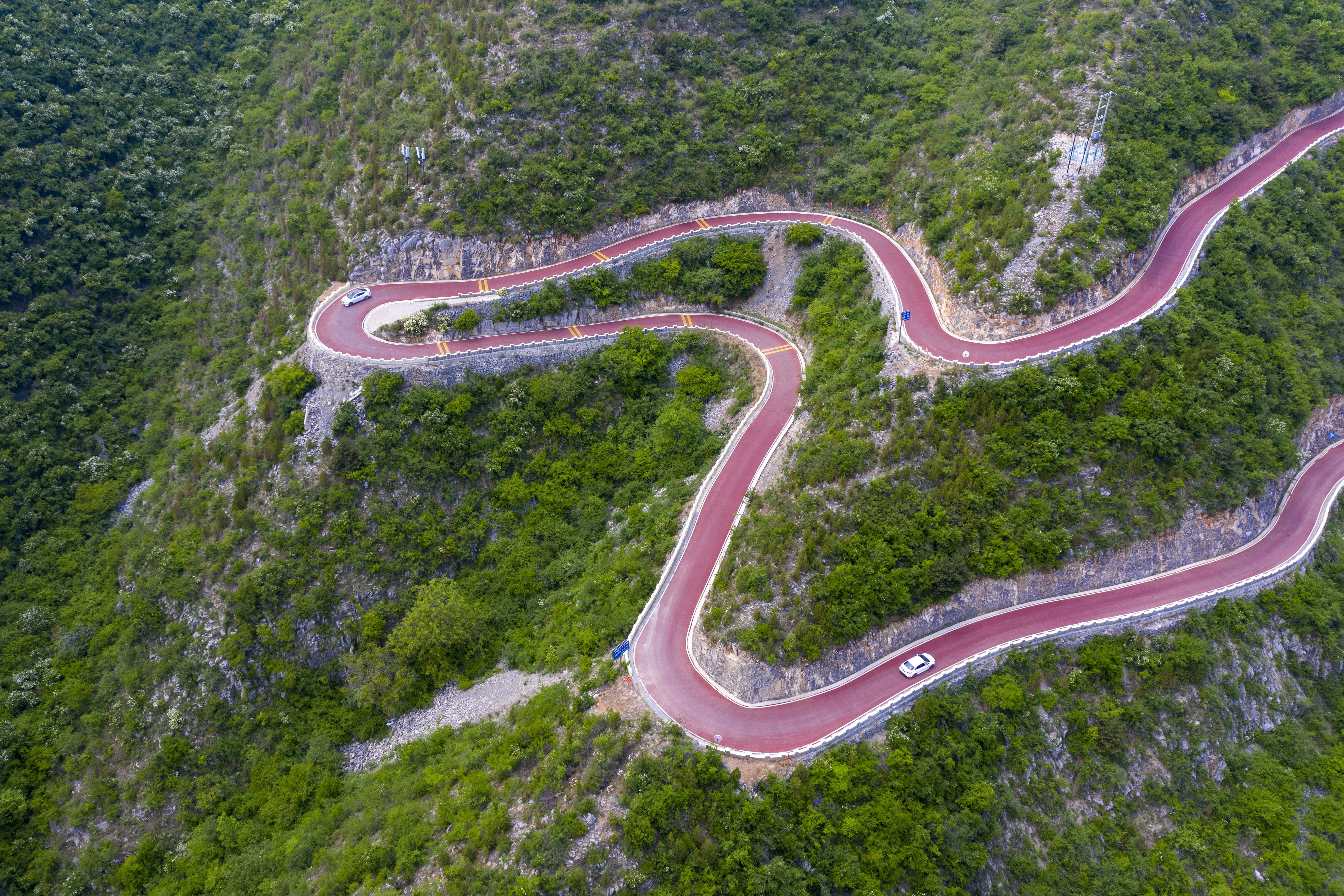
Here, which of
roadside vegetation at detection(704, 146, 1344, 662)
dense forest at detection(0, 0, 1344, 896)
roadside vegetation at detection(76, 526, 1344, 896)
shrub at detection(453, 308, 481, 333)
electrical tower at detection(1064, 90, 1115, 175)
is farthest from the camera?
shrub at detection(453, 308, 481, 333)

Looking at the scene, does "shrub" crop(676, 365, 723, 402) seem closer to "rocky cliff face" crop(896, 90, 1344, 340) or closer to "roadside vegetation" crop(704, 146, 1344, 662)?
"roadside vegetation" crop(704, 146, 1344, 662)

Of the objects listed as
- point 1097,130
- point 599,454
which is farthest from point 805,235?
point 599,454

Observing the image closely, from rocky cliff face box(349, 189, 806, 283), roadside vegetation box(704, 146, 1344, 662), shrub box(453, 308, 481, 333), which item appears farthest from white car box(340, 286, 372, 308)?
roadside vegetation box(704, 146, 1344, 662)

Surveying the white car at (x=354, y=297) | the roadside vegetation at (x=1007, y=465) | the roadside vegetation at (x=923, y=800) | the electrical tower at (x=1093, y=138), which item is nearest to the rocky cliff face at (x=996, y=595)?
the roadside vegetation at (x=1007, y=465)

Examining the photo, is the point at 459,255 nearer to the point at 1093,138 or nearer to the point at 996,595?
the point at 996,595

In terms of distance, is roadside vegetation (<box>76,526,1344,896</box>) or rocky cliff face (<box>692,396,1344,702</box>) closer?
roadside vegetation (<box>76,526,1344,896</box>)

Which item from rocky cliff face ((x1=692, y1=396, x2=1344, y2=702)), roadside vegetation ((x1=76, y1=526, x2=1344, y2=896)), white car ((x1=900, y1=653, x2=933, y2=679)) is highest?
rocky cliff face ((x1=692, y1=396, x2=1344, y2=702))

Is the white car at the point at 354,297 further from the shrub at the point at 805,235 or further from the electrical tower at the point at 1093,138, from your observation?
the electrical tower at the point at 1093,138
